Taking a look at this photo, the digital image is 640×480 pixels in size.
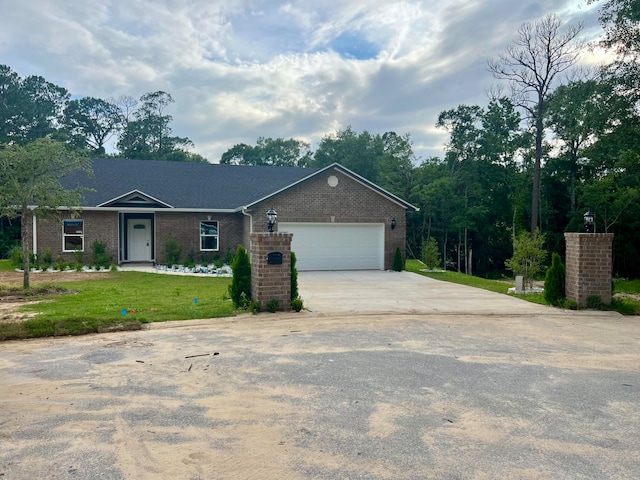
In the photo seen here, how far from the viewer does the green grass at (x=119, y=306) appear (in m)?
7.41

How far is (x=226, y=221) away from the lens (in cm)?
2112

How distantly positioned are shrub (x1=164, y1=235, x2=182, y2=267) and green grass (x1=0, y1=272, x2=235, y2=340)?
4.95m

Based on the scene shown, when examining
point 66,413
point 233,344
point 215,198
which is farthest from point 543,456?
point 215,198

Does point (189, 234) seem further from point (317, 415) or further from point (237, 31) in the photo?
point (317, 415)

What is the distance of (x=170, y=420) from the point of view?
3.92 m

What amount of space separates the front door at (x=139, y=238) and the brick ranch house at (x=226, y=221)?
44 millimetres

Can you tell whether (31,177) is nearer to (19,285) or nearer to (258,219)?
(19,285)

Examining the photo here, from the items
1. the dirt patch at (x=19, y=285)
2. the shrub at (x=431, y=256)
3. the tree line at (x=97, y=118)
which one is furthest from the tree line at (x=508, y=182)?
the tree line at (x=97, y=118)

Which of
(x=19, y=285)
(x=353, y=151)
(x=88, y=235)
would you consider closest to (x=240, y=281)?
(x=19, y=285)

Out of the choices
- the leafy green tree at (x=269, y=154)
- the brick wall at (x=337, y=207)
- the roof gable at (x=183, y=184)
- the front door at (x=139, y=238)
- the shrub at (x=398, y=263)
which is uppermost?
the leafy green tree at (x=269, y=154)

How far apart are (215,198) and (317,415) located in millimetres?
18726

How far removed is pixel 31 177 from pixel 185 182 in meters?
11.2

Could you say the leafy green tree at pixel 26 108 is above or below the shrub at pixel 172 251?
above

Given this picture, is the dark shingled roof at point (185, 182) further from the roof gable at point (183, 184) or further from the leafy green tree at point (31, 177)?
the leafy green tree at point (31, 177)
